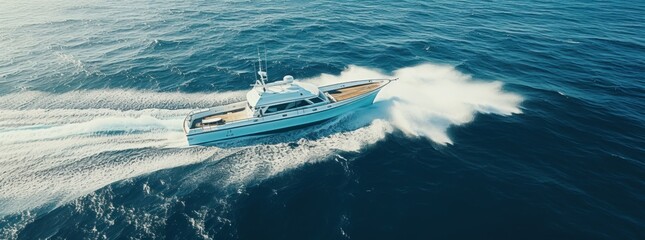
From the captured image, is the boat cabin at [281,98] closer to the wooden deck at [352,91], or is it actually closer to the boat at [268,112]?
the boat at [268,112]

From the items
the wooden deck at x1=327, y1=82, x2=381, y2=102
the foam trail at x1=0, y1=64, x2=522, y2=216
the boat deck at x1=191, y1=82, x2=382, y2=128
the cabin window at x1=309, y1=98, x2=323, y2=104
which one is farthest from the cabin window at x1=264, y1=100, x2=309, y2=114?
the wooden deck at x1=327, y1=82, x2=381, y2=102

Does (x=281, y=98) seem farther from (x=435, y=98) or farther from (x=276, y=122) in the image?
(x=435, y=98)

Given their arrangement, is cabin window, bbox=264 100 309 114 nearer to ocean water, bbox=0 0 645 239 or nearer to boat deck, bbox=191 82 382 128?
boat deck, bbox=191 82 382 128

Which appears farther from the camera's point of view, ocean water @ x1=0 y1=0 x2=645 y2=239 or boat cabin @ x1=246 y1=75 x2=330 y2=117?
boat cabin @ x1=246 y1=75 x2=330 y2=117

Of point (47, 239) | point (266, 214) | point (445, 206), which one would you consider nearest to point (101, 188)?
point (47, 239)

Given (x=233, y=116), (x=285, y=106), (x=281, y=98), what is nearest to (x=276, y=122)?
(x=285, y=106)

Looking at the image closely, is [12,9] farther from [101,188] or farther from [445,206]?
[445,206]
